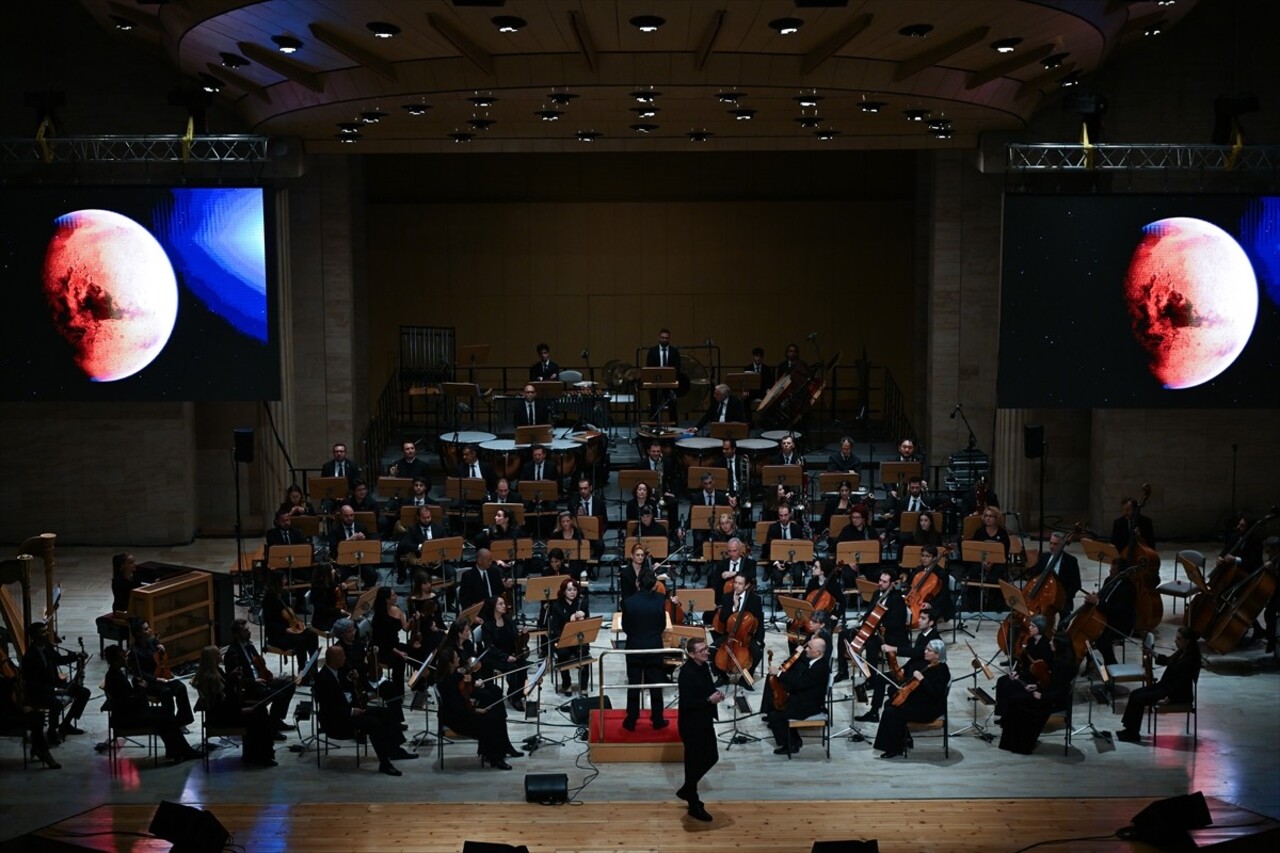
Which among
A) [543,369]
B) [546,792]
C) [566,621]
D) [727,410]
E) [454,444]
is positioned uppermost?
[543,369]

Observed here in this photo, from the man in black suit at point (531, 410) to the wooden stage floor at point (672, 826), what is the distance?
7845mm

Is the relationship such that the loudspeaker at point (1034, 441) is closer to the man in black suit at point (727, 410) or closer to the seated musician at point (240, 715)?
the man in black suit at point (727, 410)

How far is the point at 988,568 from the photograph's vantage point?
16312 millimetres

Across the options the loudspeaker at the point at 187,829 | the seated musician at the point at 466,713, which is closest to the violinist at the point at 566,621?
the seated musician at the point at 466,713

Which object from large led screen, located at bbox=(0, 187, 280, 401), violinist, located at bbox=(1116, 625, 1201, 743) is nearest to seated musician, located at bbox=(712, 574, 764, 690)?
violinist, located at bbox=(1116, 625, 1201, 743)

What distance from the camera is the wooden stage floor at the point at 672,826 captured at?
11.0m

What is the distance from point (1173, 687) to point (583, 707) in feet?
16.4

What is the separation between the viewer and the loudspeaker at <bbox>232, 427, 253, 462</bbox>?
16.9m

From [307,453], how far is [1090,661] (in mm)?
10828

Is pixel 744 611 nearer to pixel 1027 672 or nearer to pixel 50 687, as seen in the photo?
pixel 1027 672

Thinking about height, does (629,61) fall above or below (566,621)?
above

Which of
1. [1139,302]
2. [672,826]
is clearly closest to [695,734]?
[672,826]

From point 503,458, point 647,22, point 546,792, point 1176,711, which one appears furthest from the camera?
point 503,458

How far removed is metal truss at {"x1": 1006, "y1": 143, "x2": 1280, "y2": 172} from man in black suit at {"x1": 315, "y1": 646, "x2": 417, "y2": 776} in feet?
27.8
